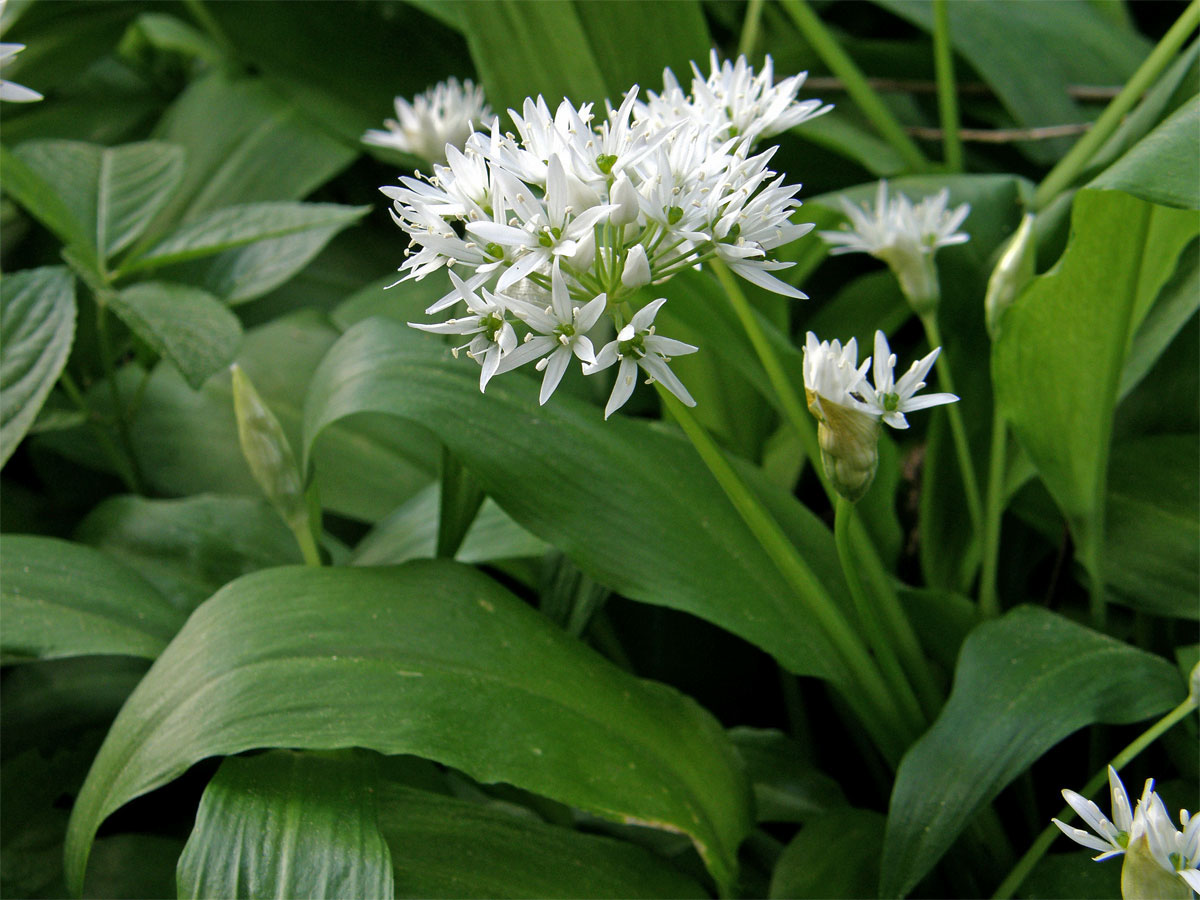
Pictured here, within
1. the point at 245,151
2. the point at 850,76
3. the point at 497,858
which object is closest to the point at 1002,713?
the point at 497,858

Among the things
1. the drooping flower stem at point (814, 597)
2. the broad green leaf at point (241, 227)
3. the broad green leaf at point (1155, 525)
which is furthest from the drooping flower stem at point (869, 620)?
the broad green leaf at point (241, 227)

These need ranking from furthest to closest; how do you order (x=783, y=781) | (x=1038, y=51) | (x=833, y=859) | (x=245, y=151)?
(x=245, y=151), (x=1038, y=51), (x=783, y=781), (x=833, y=859)

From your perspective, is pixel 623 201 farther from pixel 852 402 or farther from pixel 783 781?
pixel 783 781

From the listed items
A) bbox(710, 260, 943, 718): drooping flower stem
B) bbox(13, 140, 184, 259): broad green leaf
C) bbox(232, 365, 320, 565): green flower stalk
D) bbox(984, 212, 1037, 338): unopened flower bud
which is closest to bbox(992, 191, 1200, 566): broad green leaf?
bbox(984, 212, 1037, 338): unopened flower bud

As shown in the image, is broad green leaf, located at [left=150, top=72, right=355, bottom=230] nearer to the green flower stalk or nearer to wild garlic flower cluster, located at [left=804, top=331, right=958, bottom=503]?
the green flower stalk

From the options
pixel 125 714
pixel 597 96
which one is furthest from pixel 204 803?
pixel 597 96

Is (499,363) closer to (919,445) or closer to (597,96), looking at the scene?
(597,96)
